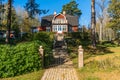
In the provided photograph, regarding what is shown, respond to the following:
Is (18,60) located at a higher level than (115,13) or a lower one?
lower

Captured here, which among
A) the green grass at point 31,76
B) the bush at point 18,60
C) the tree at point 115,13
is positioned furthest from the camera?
the tree at point 115,13

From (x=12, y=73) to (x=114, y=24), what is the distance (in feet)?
133

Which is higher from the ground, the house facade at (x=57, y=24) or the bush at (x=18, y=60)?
the house facade at (x=57, y=24)

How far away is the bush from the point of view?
52.4 feet

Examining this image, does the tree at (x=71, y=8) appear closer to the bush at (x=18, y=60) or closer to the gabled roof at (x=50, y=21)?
the gabled roof at (x=50, y=21)

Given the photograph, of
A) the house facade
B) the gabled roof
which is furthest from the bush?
the gabled roof

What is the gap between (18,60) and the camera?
16531mm

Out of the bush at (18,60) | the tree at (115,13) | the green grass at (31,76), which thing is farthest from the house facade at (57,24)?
the green grass at (31,76)

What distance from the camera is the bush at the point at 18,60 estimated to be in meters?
16.0

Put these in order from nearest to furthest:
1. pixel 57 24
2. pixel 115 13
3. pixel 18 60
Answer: pixel 18 60, pixel 115 13, pixel 57 24

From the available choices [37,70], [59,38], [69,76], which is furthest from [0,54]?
[59,38]

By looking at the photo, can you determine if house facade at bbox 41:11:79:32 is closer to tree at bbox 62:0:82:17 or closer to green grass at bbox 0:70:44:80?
tree at bbox 62:0:82:17

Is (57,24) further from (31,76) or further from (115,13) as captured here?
(31,76)

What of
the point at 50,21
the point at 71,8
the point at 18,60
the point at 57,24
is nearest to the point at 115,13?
the point at 57,24
